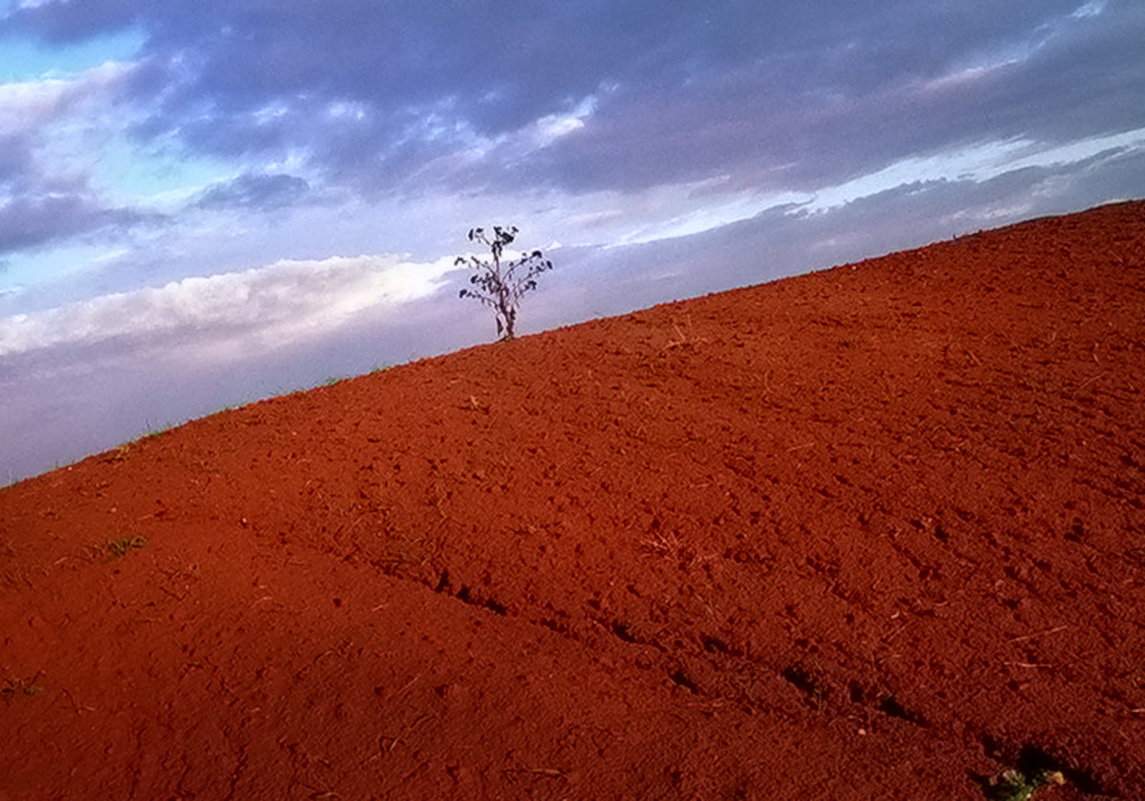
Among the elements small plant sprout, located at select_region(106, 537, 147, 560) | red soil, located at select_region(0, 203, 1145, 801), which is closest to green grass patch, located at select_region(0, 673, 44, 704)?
red soil, located at select_region(0, 203, 1145, 801)

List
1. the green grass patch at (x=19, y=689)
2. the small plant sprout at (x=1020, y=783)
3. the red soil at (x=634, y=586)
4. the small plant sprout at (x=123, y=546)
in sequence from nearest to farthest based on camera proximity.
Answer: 1. the small plant sprout at (x=1020, y=783)
2. the red soil at (x=634, y=586)
3. the green grass patch at (x=19, y=689)
4. the small plant sprout at (x=123, y=546)

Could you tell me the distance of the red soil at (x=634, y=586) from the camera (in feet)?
12.3

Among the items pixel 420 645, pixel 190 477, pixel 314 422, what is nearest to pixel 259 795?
pixel 420 645

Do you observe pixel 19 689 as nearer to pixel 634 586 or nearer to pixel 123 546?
pixel 123 546


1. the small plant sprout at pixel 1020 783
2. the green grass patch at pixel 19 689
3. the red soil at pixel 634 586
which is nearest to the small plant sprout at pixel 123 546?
the red soil at pixel 634 586

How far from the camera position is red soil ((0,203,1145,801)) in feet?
12.3

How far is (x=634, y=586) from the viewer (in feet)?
15.8

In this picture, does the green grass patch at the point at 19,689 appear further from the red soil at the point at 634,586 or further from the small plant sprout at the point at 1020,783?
the small plant sprout at the point at 1020,783

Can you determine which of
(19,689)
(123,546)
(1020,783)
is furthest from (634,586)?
(123,546)

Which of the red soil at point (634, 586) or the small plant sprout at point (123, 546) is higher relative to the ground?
the small plant sprout at point (123, 546)

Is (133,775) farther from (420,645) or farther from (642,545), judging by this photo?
(642,545)

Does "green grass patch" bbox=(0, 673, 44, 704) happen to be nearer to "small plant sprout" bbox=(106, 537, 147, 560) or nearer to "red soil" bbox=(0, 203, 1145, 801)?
"red soil" bbox=(0, 203, 1145, 801)

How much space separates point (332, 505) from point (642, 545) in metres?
2.33

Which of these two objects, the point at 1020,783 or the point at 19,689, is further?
the point at 19,689
